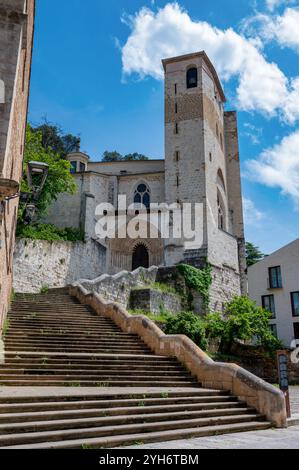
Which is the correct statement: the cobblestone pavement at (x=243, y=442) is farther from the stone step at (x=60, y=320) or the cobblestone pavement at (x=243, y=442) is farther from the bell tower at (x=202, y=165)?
the bell tower at (x=202, y=165)

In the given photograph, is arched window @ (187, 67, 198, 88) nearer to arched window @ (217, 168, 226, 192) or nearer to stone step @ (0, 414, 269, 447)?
arched window @ (217, 168, 226, 192)

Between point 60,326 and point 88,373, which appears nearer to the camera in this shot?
point 88,373

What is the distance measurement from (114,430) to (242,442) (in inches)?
75.3

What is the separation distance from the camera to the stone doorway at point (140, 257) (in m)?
32.4

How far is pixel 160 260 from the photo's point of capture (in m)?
31.8

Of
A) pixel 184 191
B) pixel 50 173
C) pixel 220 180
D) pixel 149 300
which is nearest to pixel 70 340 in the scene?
pixel 149 300

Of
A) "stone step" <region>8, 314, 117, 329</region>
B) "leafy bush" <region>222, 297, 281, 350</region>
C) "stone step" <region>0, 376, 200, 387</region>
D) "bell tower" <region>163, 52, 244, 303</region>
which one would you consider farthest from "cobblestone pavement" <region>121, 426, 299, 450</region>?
"bell tower" <region>163, 52, 244, 303</region>

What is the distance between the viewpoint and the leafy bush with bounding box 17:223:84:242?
73.4 feet

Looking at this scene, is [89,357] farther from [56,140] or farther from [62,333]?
[56,140]

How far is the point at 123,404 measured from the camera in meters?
7.21

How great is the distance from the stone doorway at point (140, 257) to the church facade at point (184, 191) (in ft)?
0.26

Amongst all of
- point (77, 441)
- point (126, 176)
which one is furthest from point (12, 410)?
point (126, 176)

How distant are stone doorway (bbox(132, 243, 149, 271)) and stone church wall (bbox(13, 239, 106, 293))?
4.33m

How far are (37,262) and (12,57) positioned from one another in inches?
607
